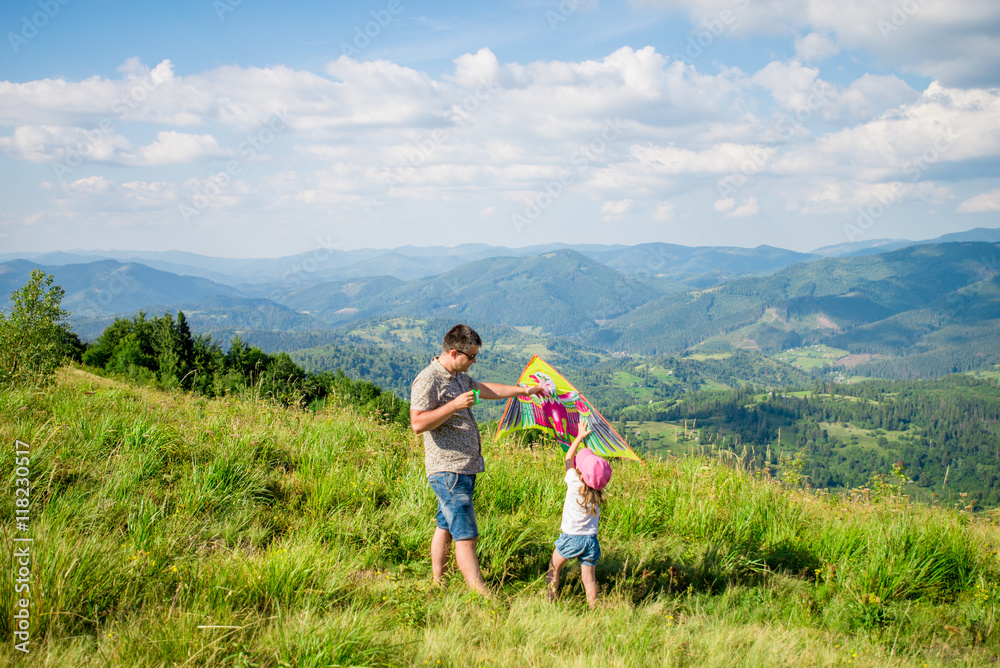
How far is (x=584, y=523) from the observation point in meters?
4.39

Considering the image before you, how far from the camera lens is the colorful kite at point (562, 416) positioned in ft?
16.0

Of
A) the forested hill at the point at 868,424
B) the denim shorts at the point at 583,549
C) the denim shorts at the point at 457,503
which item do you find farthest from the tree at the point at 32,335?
the forested hill at the point at 868,424

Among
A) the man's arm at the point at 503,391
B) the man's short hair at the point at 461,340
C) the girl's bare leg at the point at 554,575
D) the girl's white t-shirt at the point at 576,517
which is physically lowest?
the girl's bare leg at the point at 554,575

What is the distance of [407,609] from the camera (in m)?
3.56

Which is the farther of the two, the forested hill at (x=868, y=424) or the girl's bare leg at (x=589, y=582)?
the forested hill at (x=868, y=424)

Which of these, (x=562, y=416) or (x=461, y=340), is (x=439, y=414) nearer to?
(x=461, y=340)

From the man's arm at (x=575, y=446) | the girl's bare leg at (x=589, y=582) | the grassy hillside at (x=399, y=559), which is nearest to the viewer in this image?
the grassy hillside at (x=399, y=559)

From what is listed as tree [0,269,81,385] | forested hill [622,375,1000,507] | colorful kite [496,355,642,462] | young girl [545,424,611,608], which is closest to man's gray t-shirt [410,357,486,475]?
colorful kite [496,355,642,462]

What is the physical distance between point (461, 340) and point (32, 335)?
Answer: 14048 millimetres

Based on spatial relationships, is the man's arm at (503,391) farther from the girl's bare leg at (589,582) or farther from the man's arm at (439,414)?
the girl's bare leg at (589,582)

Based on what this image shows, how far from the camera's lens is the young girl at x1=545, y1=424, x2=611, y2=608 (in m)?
4.36

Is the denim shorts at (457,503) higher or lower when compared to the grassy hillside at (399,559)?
higher

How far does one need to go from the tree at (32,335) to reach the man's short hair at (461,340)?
557 centimetres

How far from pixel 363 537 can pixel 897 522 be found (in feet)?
17.5
